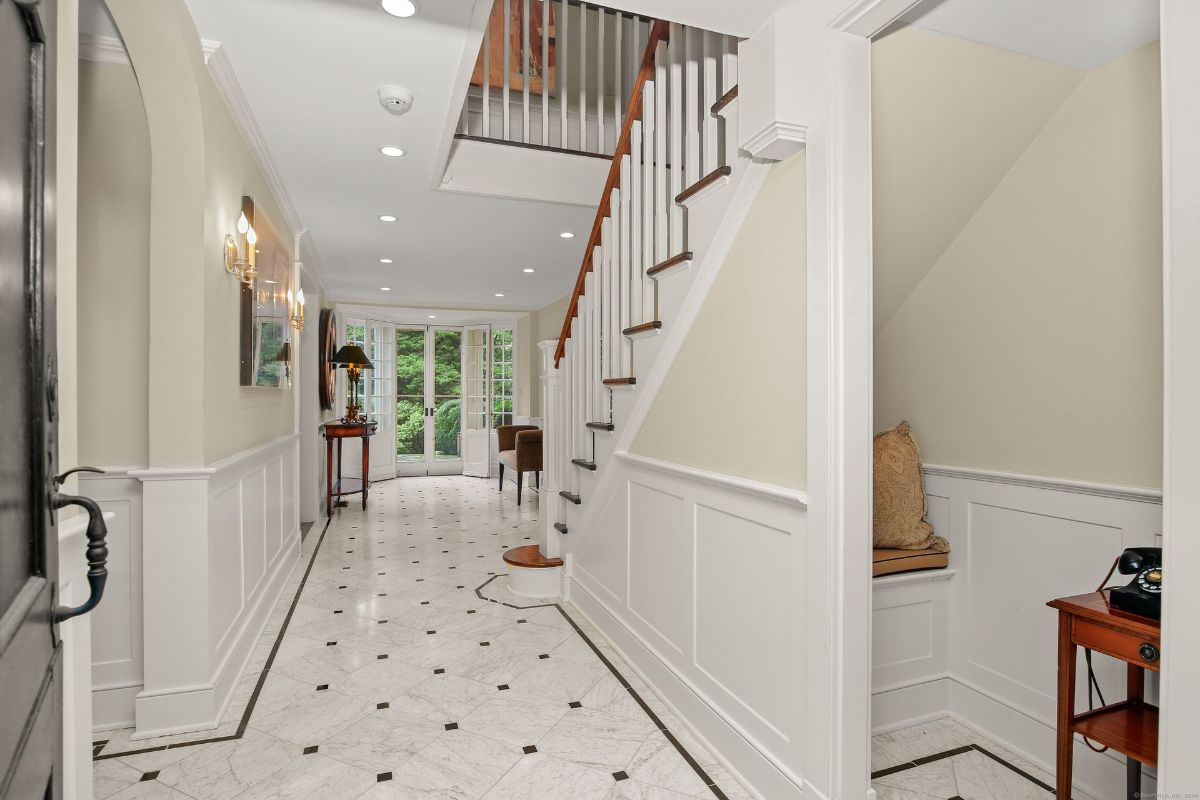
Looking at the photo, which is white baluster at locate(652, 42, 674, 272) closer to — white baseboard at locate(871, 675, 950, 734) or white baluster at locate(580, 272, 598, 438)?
white baluster at locate(580, 272, 598, 438)

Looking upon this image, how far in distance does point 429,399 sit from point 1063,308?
8.30 meters

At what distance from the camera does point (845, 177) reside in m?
1.62

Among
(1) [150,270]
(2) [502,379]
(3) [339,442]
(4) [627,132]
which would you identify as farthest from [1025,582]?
(2) [502,379]

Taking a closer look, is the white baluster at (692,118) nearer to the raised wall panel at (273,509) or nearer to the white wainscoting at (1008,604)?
the white wainscoting at (1008,604)

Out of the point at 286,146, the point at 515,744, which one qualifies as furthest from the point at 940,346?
the point at 286,146

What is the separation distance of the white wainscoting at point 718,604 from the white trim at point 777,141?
941 mm

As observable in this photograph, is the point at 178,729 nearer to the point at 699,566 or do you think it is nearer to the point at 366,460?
the point at 699,566

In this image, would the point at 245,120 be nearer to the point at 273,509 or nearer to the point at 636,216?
the point at 636,216

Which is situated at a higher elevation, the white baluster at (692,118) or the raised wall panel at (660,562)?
the white baluster at (692,118)

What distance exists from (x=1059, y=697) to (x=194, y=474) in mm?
2757

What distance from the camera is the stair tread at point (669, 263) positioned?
2.34 meters

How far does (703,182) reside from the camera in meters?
2.20

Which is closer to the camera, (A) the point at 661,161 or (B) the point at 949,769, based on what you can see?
(B) the point at 949,769

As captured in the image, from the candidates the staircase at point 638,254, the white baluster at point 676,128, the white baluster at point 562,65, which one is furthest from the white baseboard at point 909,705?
the white baluster at point 562,65
